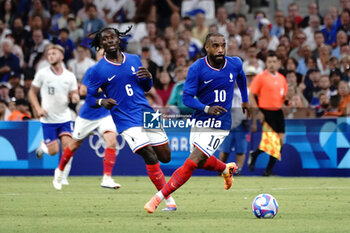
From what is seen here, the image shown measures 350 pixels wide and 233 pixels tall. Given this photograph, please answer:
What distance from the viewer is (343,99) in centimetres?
1717

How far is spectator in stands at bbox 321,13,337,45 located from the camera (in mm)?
A: 20484

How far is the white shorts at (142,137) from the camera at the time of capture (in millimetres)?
10258

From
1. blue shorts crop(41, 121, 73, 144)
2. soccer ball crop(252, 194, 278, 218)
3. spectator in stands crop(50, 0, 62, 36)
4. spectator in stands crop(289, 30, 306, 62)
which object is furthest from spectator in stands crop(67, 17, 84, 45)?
soccer ball crop(252, 194, 278, 218)

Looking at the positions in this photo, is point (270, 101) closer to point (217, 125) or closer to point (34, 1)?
point (217, 125)

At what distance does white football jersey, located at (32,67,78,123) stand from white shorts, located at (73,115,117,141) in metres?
1.01

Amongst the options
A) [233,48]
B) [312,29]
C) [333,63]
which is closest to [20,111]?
[233,48]

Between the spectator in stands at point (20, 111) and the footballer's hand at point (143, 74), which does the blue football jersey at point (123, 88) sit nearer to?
the footballer's hand at point (143, 74)

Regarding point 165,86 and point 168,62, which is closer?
point 165,86

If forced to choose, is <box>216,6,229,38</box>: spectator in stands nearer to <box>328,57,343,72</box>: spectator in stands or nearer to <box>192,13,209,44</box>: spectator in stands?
<box>192,13,209,44</box>: spectator in stands

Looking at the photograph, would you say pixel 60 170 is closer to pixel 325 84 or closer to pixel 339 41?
pixel 325 84

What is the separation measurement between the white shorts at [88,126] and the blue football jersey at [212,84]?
4.08m

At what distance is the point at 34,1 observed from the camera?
23.9 metres

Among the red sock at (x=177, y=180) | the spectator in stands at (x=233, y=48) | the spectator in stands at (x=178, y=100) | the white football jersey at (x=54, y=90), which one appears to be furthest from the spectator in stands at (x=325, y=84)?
the red sock at (x=177, y=180)

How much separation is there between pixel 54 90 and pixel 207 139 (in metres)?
5.84
